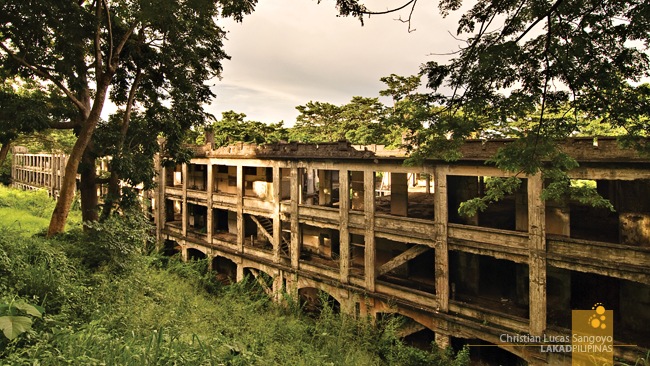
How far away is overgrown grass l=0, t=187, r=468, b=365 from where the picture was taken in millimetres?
4586

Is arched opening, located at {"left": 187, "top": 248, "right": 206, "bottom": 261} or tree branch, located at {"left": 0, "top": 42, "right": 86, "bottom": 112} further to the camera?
arched opening, located at {"left": 187, "top": 248, "right": 206, "bottom": 261}

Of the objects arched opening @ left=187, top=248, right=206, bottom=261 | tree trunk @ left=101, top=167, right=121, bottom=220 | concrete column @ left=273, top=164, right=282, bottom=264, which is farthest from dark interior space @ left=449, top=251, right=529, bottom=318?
arched opening @ left=187, top=248, right=206, bottom=261

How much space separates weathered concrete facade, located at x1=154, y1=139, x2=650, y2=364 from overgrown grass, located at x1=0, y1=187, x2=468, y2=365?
236 centimetres

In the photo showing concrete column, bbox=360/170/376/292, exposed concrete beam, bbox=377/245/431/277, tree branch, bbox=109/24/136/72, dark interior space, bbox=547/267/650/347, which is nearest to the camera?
tree branch, bbox=109/24/136/72

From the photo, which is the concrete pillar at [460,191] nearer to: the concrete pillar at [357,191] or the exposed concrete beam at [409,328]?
the concrete pillar at [357,191]

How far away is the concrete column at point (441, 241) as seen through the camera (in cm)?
1366

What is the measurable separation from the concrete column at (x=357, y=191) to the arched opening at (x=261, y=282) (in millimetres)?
6790

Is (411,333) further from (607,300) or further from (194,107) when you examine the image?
(194,107)

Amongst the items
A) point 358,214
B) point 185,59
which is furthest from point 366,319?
point 185,59

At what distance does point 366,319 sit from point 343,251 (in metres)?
3.26

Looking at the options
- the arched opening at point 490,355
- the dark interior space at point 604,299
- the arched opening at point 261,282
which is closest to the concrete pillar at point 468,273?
the arched opening at point 490,355

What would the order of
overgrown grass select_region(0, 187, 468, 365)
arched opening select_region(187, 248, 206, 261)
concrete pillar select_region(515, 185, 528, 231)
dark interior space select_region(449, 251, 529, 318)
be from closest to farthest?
overgrown grass select_region(0, 187, 468, 365)
concrete pillar select_region(515, 185, 528, 231)
dark interior space select_region(449, 251, 529, 318)
arched opening select_region(187, 248, 206, 261)

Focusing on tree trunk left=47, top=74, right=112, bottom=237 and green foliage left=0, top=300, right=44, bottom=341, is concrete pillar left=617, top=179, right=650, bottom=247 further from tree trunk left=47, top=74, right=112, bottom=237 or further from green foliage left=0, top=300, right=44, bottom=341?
tree trunk left=47, top=74, right=112, bottom=237

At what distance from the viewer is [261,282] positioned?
19.1 metres
